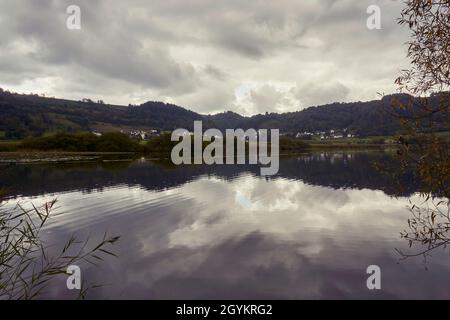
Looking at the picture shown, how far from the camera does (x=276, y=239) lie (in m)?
17.9

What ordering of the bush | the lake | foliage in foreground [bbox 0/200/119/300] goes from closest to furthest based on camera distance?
1. foliage in foreground [bbox 0/200/119/300]
2. the lake
3. the bush

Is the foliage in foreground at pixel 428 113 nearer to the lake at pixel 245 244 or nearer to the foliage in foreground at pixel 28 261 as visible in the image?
the lake at pixel 245 244

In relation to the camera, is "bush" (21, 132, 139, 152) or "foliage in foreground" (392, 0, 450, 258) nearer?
"foliage in foreground" (392, 0, 450, 258)

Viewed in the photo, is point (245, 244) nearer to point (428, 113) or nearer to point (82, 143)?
point (428, 113)

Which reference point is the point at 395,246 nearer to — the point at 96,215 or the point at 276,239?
the point at 276,239

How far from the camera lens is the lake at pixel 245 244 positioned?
37.9 feet

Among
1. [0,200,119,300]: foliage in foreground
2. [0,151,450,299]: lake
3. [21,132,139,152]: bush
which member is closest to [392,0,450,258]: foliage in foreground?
[0,151,450,299]: lake

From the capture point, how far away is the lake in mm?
11555

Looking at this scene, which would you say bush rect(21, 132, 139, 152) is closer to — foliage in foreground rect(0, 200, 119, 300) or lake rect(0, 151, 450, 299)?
lake rect(0, 151, 450, 299)

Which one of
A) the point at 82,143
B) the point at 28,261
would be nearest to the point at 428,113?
the point at 28,261

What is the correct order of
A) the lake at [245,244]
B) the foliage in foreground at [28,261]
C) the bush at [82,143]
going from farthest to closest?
the bush at [82,143], the lake at [245,244], the foliage in foreground at [28,261]

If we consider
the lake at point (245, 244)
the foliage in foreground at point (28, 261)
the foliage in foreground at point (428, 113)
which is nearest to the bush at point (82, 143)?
the lake at point (245, 244)

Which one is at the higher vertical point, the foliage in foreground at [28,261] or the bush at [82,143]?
the bush at [82,143]

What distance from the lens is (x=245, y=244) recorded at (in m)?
17.0
